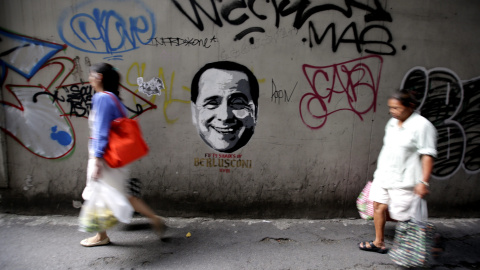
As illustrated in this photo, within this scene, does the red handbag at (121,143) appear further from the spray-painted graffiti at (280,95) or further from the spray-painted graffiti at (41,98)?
the spray-painted graffiti at (280,95)

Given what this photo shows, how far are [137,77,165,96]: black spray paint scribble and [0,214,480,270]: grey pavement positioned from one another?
1570 millimetres

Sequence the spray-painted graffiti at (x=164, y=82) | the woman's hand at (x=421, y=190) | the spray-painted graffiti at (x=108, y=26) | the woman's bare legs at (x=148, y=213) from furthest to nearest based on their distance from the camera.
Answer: the spray-painted graffiti at (x=164, y=82) → the spray-painted graffiti at (x=108, y=26) → the woman's bare legs at (x=148, y=213) → the woman's hand at (x=421, y=190)

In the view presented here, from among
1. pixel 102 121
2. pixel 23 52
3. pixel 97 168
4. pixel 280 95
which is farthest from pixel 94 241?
pixel 280 95

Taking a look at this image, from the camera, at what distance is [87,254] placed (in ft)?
10.3

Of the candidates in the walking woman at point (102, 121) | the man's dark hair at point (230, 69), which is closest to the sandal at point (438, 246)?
the man's dark hair at point (230, 69)

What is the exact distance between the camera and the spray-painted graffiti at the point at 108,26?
3.60 metres

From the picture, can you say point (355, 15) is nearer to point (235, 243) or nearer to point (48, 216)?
point (235, 243)

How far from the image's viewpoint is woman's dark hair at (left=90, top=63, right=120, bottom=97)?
2.93 meters

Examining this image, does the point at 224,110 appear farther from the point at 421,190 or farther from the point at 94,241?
the point at 421,190

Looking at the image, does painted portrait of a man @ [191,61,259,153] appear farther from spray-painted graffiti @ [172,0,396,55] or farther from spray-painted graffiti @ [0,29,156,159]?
spray-painted graffiti @ [0,29,156,159]

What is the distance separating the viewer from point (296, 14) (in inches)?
145

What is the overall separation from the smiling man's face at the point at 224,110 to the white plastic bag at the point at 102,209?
130cm

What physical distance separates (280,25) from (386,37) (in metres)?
1.30

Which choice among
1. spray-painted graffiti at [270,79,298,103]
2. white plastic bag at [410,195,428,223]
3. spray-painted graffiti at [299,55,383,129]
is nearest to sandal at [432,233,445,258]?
white plastic bag at [410,195,428,223]
